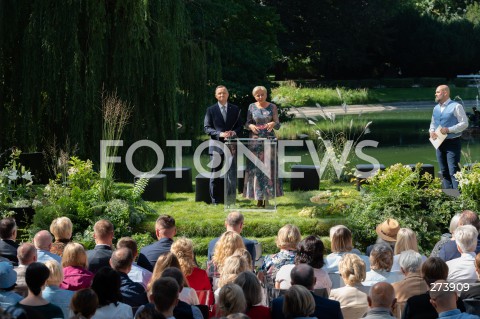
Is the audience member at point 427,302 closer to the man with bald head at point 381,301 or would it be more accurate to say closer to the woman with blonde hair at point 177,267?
the man with bald head at point 381,301

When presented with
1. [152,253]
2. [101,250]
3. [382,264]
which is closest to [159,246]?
[152,253]

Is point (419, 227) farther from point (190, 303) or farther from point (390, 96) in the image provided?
point (390, 96)

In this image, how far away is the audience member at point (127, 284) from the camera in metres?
7.05

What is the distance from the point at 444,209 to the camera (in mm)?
11766

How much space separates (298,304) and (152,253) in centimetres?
271

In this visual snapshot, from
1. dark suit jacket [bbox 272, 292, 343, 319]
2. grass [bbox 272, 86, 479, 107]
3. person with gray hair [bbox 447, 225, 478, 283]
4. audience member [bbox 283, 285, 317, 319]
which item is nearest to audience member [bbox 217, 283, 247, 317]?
audience member [bbox 283, 285, 317, 319]

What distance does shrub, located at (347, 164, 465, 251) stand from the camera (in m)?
11.5

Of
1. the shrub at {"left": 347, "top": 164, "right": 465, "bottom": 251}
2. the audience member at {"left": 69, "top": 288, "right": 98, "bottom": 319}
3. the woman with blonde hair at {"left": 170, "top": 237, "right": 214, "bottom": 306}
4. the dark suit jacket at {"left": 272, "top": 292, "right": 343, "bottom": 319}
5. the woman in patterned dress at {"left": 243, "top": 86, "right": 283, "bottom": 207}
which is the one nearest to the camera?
the audience member at {"left": 69, "top": 288, "right": 98, "bottom": 319}

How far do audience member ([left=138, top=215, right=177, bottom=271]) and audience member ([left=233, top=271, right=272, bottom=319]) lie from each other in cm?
216

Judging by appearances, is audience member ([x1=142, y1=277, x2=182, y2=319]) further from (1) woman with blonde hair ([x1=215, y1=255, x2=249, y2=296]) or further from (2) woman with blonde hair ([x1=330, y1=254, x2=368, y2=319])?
(2) woman with blonde hair ([x1=330, y1=254, x2=368, y2=319])

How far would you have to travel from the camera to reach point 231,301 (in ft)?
19.5

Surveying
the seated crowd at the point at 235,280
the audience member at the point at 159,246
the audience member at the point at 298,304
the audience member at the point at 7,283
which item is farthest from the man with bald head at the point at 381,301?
the audience member at the point at 159,246

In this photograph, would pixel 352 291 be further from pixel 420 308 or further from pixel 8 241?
pixel 8 241

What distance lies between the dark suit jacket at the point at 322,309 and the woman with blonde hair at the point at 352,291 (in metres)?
0.51
